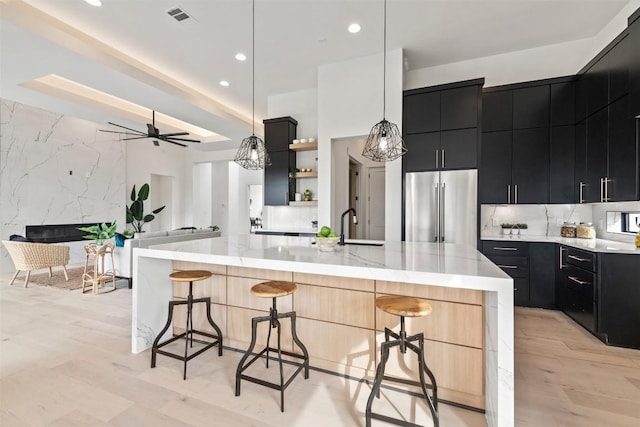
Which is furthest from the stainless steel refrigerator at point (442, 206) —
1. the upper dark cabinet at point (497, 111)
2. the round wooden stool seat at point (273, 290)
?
the round wooden stool seat at point (273, 290)

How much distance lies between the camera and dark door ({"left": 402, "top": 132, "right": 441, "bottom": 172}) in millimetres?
3838

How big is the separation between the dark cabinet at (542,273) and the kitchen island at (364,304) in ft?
6.40

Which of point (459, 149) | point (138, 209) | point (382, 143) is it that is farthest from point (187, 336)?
point (138, 209)

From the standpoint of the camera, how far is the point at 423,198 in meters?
3.83

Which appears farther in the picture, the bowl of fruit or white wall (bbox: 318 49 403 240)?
white wall (bbox: 318 49 403 240)

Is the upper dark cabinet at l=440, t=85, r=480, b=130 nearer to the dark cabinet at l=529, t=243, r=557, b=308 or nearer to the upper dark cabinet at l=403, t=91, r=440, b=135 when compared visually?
the upper dark cabinet at l=403, t=91, r=440, b=135

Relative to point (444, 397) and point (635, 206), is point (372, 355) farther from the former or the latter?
point (635, 206)

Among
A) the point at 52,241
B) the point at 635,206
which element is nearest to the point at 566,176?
the point at 635,206

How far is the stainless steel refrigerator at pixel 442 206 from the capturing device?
3633 mm

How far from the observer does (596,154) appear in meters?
3.29

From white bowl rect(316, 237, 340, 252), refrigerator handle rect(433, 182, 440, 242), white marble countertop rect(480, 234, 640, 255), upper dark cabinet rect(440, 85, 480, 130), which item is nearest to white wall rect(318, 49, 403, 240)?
refrigerator handle rect(433, 182, 440, 242)

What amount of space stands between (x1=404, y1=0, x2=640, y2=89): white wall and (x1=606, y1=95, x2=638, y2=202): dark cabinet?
4.21ft

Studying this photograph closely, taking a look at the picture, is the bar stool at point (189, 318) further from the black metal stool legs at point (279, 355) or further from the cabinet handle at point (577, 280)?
the cabinet handle at point (577, 280)

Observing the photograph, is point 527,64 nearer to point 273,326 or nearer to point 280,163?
point 280,163
